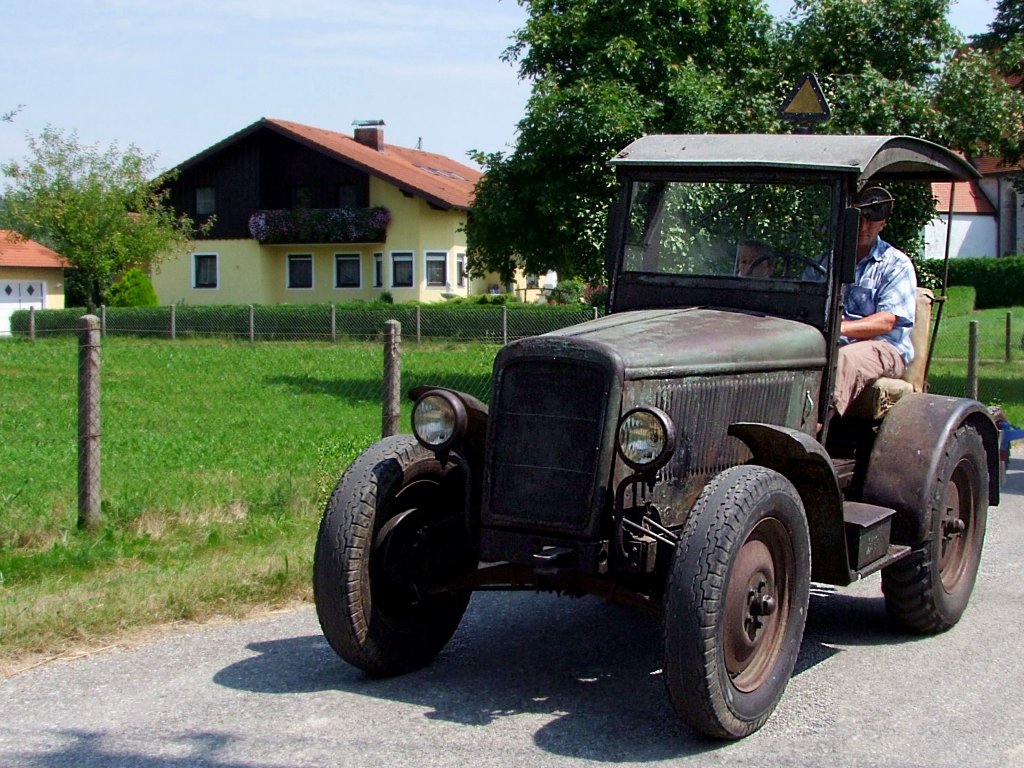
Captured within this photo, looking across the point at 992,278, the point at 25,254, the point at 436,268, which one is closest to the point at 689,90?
the point at 436,268

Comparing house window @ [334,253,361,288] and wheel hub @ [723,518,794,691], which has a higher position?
house window @ [334,253,361,288]

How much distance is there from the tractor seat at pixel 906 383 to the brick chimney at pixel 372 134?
4177 cm

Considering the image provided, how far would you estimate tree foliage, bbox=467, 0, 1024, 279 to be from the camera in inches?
612

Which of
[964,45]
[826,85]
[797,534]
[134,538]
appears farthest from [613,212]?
[964,45]

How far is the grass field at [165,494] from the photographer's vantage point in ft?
21.8

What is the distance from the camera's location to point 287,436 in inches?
526

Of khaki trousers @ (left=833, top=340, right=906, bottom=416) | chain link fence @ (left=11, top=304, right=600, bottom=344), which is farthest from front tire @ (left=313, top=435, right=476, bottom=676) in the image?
chain link fence @ (left=11, top=304, right=600, bottom=344)

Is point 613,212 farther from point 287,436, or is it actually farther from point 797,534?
point 287,436

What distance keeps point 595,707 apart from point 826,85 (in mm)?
11923

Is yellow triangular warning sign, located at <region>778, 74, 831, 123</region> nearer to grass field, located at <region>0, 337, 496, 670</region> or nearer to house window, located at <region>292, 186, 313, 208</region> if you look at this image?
grass field, located at <region>0, 337, 496, 670</region>

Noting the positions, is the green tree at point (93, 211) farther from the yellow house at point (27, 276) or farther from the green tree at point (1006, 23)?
the green tree at point (1006, 23)

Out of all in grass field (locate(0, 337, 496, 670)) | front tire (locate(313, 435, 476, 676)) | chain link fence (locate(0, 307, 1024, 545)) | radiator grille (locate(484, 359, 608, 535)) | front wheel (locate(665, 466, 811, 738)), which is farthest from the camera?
chain link fence (locate(0, 307, 1024, 545))

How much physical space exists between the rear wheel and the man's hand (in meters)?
0.62

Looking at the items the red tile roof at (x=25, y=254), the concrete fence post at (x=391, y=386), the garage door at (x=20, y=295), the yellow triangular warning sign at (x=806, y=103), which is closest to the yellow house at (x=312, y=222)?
the red tile roof at (x=25, y=254)
